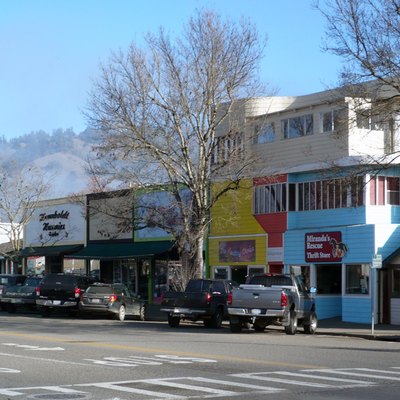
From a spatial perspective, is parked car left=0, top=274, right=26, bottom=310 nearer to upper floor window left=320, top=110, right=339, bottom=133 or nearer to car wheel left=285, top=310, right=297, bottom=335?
upper floor window left=320, top=110, right=339, bottom=133

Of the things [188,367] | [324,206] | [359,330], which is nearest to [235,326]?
[359,330]

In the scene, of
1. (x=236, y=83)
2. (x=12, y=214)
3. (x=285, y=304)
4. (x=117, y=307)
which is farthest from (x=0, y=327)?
(x=12, y=214)

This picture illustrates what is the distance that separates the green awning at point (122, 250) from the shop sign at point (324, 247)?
837 cm

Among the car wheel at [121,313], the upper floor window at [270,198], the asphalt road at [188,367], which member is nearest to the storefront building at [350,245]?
the upper floor window at [270,198]

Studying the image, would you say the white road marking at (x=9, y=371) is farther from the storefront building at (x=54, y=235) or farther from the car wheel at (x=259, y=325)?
the storefront building at (x=54, y=235)

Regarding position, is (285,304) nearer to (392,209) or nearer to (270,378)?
(392,209)

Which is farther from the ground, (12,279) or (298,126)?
(298,126)

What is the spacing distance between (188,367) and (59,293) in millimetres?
21254

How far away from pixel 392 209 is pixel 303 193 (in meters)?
4.22

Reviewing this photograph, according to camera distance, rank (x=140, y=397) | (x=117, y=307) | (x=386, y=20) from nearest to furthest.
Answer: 1. (x=140, y=397)
2. (x=386, y=20)
3. (x=117, y=307)

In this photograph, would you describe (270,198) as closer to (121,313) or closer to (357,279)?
(357,279)

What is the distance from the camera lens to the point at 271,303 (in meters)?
27.1

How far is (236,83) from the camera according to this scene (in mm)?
36250

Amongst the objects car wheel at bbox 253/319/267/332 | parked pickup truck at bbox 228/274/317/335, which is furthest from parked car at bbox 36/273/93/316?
parked pickup truck at bbox 228/274/317/335
